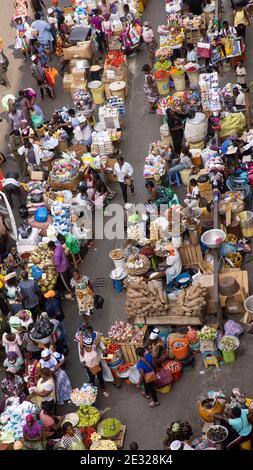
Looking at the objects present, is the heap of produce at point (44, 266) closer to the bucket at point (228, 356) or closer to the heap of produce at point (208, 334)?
the heap of produce at point (208, 334)

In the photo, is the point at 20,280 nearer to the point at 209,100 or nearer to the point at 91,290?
the point at 91,290

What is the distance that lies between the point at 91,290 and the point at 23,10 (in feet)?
40.7

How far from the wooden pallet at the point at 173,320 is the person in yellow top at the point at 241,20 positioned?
10.2 meters

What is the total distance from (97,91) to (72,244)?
6.58m

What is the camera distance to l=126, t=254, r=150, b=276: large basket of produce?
690 inches

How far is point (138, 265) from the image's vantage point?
17.5 meters

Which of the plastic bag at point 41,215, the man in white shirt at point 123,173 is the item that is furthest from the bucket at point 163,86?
the plastic bag at point 41,215

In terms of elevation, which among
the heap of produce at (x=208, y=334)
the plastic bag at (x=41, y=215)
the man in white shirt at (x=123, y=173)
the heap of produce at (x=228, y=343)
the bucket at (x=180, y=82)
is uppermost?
the bucket at (x=180, y=82)

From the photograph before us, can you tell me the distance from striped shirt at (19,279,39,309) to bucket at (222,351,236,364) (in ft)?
12.6

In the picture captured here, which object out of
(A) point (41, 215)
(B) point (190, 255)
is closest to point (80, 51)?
(A) point (41, 215)

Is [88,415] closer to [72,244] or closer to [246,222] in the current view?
[72,244]

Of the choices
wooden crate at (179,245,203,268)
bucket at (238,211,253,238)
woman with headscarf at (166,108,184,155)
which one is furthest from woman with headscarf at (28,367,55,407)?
woman with headscarf at (166,108,184,155)

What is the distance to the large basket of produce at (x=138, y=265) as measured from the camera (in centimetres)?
1753

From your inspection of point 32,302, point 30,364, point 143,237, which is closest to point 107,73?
point 143,237
